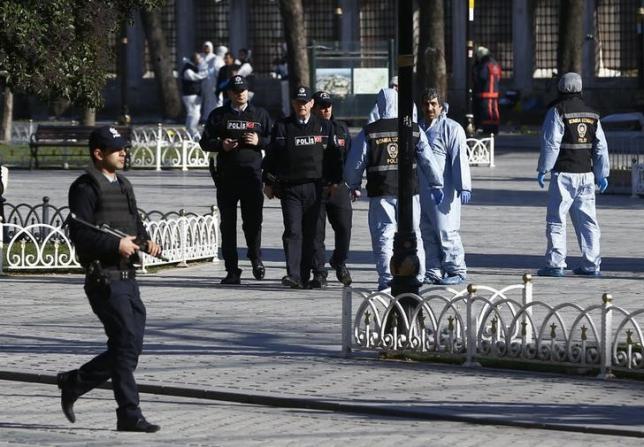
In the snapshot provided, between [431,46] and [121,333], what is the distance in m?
30.8

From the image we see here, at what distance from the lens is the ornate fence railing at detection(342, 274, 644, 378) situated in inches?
465

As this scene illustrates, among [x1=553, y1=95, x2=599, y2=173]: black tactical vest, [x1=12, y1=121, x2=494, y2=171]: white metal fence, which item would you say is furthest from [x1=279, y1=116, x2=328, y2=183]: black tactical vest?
[x1=12, y1=121, x2=494, y2=171]: white metal fence

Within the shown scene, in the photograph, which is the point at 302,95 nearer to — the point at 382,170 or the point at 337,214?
the point at 337,214

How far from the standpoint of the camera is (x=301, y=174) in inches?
658

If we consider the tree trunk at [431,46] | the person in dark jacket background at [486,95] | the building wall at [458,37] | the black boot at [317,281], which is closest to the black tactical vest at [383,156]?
the black boot at [317,281]

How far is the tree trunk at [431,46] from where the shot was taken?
40.1 m

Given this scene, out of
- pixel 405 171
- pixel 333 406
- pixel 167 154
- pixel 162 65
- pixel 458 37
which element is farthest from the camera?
pixel 458 37

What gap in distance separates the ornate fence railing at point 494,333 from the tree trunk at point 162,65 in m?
37.7

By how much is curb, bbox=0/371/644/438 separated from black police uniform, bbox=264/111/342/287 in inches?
191

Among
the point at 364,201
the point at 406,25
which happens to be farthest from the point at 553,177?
the point at 364,201

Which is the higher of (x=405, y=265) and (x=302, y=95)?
(x=302, y=95)

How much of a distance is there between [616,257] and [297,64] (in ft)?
73.2

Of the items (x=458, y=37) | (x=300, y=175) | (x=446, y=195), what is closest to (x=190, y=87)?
(x=458, y=37)

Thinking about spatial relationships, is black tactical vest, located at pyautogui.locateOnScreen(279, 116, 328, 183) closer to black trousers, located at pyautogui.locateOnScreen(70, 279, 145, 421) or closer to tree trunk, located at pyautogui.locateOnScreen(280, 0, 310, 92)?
black trousers, located at pyautogui.locateOnScreen(70, 279, 145, 421)
